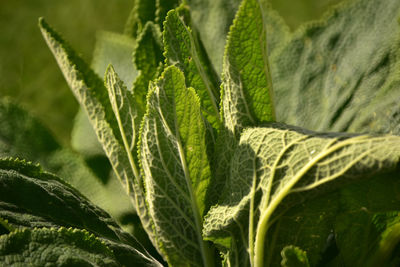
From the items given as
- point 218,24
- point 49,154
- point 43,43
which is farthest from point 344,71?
point 43,43

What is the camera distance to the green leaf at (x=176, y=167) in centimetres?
32

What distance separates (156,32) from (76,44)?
0.39 metres

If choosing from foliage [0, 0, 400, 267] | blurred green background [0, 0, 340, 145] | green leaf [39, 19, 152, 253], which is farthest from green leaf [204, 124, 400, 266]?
blurred green background [0, 0, 340, 145]

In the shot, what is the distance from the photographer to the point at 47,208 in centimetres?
36

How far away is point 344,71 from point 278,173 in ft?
0.79

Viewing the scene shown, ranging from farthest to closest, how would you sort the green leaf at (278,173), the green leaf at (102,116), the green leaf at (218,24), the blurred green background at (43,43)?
the blurred green background at (43,43)
the green leaf at (218,24)
the green leaf at (102,116)
the green leaf at (278,173)

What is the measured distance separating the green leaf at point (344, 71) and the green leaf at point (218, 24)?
3 cm

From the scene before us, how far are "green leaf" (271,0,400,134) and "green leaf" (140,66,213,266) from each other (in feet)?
0.59

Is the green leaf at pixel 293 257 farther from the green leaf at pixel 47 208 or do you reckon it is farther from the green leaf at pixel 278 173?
the green leaf at pixel 47 208

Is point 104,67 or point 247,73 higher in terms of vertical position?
point 104,67

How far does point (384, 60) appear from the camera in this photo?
0.45 metres

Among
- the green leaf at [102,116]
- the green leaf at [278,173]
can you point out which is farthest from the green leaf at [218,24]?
the green leaf at [278,173]

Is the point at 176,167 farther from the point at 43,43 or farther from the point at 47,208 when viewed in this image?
the point at 43,43

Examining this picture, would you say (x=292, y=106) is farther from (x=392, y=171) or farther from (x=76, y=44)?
(x=76, y=44)
